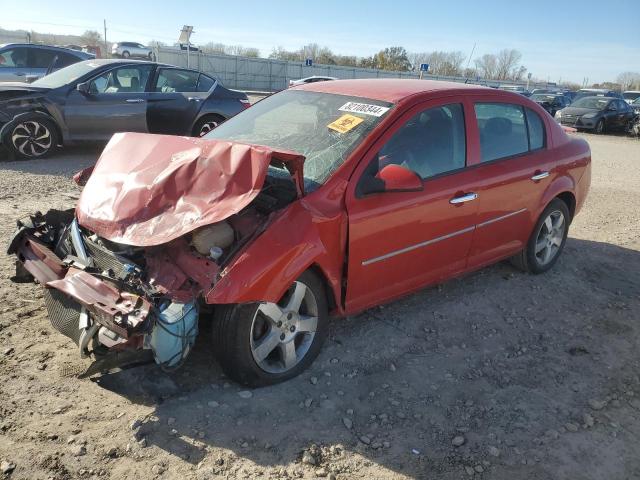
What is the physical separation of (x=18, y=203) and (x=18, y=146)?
2.36 meters

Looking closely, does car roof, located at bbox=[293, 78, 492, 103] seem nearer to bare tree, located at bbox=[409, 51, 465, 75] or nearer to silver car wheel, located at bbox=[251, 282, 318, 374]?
silver car wheel, located at bbox=[251, 282, 318, 374]

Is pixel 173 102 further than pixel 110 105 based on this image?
Yes

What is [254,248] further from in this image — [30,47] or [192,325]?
[30,47]

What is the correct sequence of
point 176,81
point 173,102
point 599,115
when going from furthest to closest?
point 599,115
point 176,81
point 173,102

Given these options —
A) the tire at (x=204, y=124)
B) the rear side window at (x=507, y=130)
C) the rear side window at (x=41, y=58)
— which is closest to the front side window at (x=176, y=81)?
the tire at (x=204, y=124)

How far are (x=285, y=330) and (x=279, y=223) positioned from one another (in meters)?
0.65

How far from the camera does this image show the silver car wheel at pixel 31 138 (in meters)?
7.79

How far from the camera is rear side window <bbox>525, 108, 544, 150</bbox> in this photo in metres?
4.60

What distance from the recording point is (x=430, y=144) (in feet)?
12.1

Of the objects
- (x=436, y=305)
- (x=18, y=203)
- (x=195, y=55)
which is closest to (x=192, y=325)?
(x=436, y=305)

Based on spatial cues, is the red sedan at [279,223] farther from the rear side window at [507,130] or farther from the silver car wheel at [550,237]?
the silver car wheel at [550,237]

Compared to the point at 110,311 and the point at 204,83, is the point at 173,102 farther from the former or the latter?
the point at 110,311

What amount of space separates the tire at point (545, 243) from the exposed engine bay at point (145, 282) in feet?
9.04

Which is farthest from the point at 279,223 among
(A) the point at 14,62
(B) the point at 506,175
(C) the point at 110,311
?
(A) the point at 14,62
